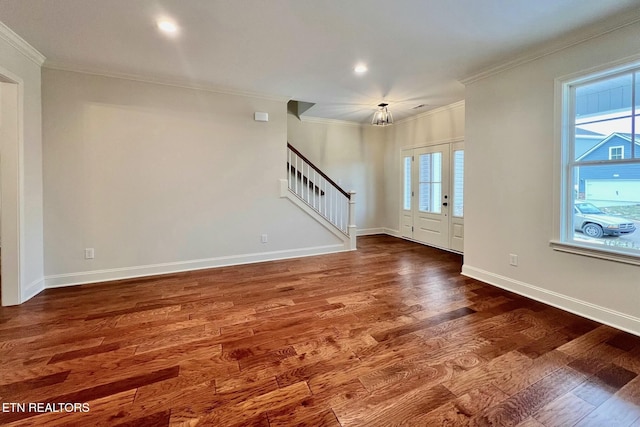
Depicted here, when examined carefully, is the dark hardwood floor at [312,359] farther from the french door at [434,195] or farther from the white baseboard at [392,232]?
the white baseboard at [392,232]

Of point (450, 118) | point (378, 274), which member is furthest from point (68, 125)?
point (450, 118)

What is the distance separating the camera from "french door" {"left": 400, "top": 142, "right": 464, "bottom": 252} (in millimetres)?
5043

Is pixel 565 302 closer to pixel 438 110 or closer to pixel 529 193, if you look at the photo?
pixel 529 193

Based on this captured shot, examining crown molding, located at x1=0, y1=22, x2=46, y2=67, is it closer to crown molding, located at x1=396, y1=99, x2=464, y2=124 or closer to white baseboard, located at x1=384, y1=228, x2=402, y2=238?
crown molding, located at x1=396, y1=99, x2=464, y2=124

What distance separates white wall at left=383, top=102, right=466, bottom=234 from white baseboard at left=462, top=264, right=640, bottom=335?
2.55 m

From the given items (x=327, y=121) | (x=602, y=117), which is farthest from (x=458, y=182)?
(x=327, y=121)

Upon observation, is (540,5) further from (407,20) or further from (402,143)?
(402,143)

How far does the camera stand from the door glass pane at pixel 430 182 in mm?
5438

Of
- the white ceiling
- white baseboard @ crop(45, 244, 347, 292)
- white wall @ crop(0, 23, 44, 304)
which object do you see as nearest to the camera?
the white ceiling

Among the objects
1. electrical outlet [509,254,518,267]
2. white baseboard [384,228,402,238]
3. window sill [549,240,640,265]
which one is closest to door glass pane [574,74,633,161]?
window sill [549,240,640,265]

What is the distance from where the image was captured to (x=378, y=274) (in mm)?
3840

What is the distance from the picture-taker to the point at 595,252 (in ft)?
8.29

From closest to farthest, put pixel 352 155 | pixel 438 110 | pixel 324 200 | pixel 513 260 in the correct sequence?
pixel 513 260 → pixel 438 110 → pixel 324 200 → pixel 352 155

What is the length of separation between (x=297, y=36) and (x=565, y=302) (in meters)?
3.64
